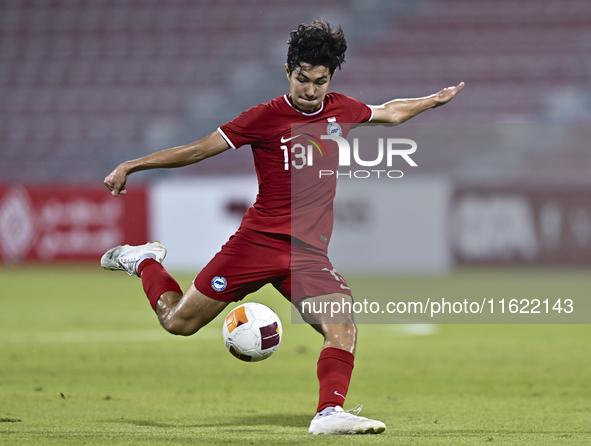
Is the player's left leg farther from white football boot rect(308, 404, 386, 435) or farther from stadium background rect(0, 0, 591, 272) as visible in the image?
stadium background rect(0, 0, 591, 272)

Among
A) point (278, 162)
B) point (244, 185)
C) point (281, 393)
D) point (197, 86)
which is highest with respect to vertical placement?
point (197, 86)

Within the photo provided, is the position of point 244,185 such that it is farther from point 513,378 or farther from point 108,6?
point 513,378

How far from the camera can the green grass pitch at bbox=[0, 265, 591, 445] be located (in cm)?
446

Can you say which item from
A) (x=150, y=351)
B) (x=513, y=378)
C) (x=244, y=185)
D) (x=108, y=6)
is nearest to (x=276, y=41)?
(x=108, y=6)

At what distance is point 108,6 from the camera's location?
2345cm

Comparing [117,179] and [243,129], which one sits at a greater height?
[243,129]

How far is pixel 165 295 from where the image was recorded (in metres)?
5.19

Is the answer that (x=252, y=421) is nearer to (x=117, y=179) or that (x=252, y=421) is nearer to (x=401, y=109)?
(x=117, y=179)

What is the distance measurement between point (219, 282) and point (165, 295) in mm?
484

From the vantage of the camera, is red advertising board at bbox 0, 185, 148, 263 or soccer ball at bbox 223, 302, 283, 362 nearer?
soccer ball at bbox 223, 302, 283, 362

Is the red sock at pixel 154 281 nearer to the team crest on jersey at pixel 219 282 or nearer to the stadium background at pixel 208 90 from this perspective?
the team crest on jersey at pixel 219 282

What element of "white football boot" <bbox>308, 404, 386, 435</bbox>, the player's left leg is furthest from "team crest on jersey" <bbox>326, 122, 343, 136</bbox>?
"white football boot" <bbox>308, 404, 386, 435</bbox>

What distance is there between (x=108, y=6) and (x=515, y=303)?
1538cm

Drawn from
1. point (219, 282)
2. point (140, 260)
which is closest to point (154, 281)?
point (140, 260)
